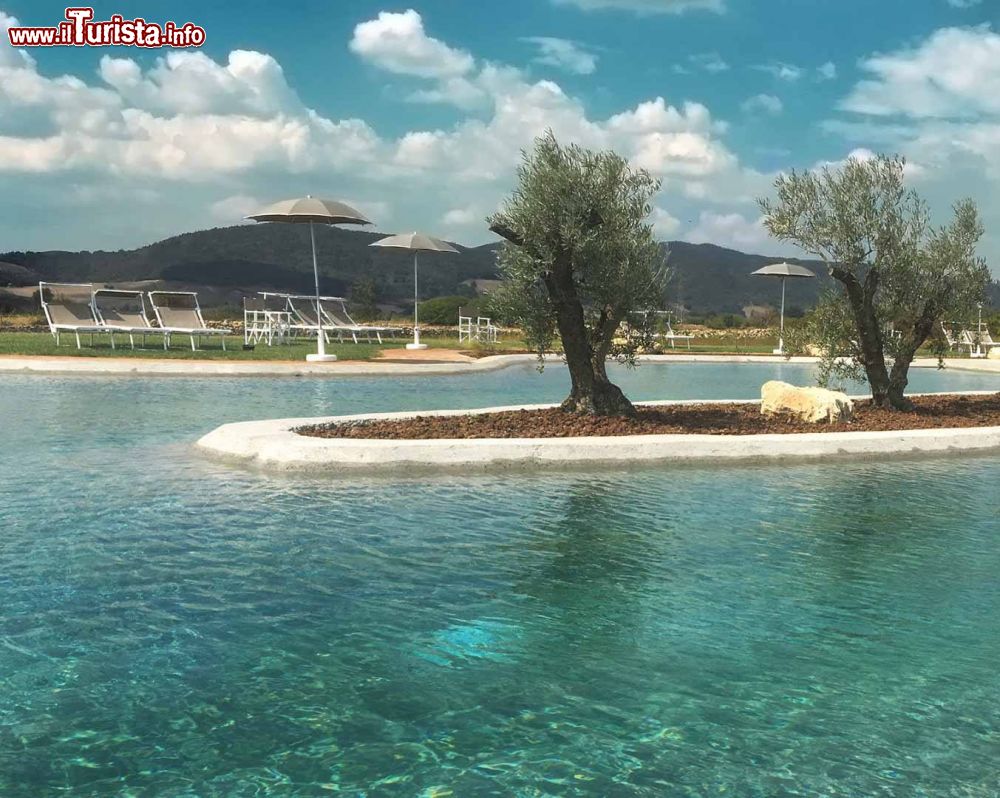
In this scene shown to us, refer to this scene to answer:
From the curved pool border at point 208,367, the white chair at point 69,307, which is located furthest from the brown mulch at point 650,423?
the white chair at point 69,307

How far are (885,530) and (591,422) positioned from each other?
15.8ft

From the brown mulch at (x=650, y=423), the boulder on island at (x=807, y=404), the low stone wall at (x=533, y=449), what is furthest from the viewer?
the boulder on island at (x=807, y=404)

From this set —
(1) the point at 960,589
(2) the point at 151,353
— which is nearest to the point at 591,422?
(1) the point at 960,589

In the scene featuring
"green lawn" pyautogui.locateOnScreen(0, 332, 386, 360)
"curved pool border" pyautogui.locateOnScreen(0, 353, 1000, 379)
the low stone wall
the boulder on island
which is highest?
"green lawn" pyautogui.locateOnScreen(0, 332, 386, 360)

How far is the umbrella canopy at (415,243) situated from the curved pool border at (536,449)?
68.4 feet

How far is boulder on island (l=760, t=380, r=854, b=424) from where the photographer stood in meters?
12.5

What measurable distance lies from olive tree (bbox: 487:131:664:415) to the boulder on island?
2143 millimetres

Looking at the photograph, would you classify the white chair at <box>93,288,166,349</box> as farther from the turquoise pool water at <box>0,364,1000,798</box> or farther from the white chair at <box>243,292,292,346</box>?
the turquoise pool water at <box>0,364,1000,798</box>

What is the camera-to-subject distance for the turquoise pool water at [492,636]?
11.4 feet

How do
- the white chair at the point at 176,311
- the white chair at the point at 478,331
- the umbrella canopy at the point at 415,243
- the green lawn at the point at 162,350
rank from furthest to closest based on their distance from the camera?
the white chair at the point at 478,331
the umbrella canopy at the point at 415,243
the white chair at the point at 176,311
the green lawn at the point at 162,350

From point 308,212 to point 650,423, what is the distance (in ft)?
48.1

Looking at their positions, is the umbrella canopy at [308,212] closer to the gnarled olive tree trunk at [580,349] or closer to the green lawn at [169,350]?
the green lawn at [169,350]

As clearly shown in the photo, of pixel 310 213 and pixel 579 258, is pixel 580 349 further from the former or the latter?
pixel 310 213

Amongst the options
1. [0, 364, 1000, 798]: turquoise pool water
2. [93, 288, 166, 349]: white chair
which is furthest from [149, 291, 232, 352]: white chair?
[0, 364, 1000, 798]: turquoise pool water
